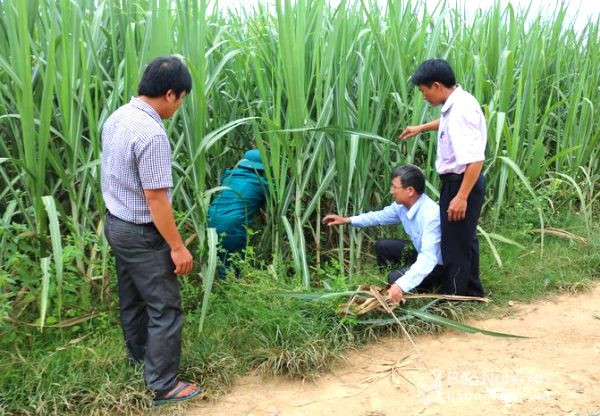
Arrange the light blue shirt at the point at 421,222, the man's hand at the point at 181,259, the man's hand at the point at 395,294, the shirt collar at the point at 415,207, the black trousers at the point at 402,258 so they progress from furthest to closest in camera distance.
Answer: the black trousers at the point at 402,258 → the shirt collar at the point at 415,207 → the light blue shirt at the point at 421,222 → the man's hand at the point at 395,294 → the man's hand at the point at 181,259

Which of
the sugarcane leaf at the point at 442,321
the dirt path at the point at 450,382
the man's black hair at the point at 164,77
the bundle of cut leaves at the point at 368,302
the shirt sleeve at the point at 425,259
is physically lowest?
the dirt path at the point at 450,382

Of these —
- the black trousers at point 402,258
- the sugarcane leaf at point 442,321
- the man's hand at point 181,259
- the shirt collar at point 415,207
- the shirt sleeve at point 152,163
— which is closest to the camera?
the shirt sleeve at point 152,163

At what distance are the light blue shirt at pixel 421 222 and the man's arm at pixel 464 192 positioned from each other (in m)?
0.15

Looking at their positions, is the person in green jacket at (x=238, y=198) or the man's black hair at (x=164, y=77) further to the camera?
the person in green jacket at (x=238, y=198)

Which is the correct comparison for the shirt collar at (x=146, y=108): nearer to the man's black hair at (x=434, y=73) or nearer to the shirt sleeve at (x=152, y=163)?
the shirt sleeve at (x=152, y=163)

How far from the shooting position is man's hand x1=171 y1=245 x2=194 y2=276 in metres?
1.86

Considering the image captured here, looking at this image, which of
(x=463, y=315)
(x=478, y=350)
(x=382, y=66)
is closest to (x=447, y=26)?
(x=382, y=66)

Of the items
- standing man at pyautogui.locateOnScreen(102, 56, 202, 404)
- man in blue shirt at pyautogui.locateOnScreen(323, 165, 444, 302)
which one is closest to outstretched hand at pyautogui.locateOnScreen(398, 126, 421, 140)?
man in blue shirt at pyautogui.locateOnScreen(323, 165, 444, 302)

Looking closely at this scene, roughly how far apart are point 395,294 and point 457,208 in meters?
0.47

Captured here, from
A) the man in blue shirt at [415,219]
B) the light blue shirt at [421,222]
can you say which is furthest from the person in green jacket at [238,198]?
the light blue shirt at [421,222]

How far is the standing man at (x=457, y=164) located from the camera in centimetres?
244

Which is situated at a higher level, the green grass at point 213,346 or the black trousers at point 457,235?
the black trousers at point 457,235

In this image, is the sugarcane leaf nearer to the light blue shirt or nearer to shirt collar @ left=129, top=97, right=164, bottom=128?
the light blue shirt

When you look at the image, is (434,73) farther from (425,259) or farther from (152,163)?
(152,163)
